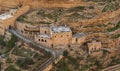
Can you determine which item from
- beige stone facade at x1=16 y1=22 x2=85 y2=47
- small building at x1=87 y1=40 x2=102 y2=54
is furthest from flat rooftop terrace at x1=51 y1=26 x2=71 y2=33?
small building at x1=87 y1=40 x2=102 y2=54

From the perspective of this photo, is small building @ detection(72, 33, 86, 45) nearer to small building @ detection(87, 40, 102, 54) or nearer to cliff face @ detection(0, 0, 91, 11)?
small building @ detection(87, 40, 102, 54)

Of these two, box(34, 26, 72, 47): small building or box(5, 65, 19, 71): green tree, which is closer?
box(5, 65, 19, 71): green tree

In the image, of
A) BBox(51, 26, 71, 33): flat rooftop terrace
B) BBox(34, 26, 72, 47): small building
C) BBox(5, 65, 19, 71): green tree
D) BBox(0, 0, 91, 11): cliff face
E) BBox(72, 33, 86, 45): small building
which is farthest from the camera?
BBox(0, 0, 91, 11): cliff face

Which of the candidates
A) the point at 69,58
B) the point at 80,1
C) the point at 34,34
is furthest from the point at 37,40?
the point at 80,1

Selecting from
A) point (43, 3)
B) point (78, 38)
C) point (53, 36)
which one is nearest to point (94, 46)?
point (78, 38)

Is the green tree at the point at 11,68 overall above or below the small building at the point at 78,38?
below

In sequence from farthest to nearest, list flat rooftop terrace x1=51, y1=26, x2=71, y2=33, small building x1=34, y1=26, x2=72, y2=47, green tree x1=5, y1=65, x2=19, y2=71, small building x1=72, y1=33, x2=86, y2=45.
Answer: small building x1=72, y1=33, x2=86, y2=45 < flat rooftop terrace x1=51, y1=26, x2=71, y2=33 < small building x1=34, y1=26, x2=72, y2=47 < green tree x1=5, y1=65, x2=19, y2=71

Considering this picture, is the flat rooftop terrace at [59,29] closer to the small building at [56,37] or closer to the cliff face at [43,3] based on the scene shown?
the small building at [56,37]

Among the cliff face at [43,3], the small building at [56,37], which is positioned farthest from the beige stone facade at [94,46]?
the cliff face at [43,3]
